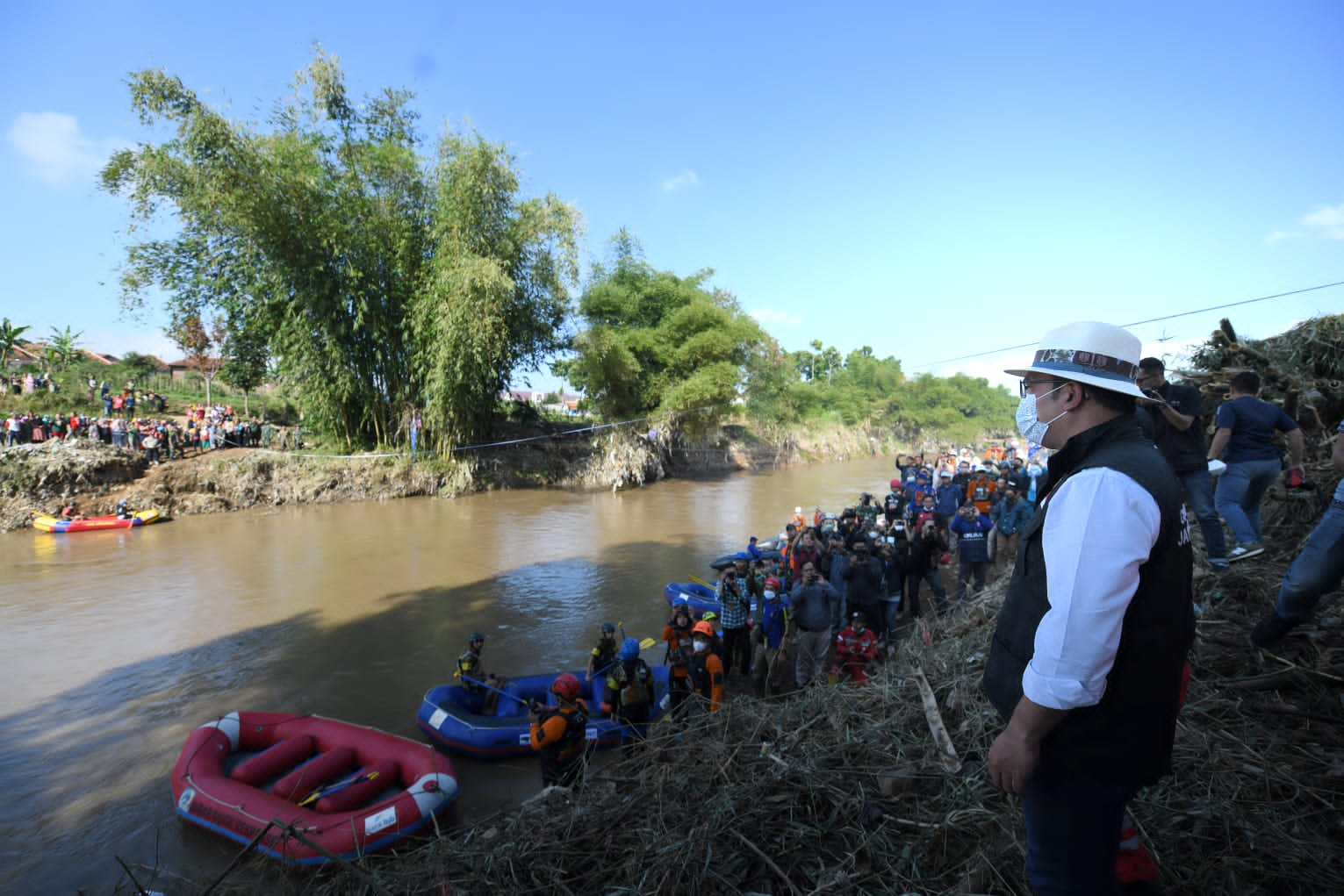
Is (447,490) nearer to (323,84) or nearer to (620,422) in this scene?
(620,422)

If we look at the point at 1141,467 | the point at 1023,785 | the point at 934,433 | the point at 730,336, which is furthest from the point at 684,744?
the point at 934,433

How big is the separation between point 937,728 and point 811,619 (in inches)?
152

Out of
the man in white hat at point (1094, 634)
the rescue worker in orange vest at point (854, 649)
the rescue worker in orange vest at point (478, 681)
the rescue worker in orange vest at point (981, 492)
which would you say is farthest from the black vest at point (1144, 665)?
the rescue worker in orange vest at point (981, 492)

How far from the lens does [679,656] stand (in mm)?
6520

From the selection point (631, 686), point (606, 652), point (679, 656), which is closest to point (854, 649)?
point (679, 656)

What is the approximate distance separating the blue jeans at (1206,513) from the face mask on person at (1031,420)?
3912 millimetres

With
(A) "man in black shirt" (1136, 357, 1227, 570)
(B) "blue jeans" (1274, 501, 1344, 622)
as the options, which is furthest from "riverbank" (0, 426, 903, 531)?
(B) "blue jeans" (1274, 501, 1344, 622)

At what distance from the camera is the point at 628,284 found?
28578 mm

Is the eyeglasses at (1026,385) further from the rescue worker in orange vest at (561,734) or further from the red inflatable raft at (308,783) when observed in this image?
the red inflatable raft at (308,783)

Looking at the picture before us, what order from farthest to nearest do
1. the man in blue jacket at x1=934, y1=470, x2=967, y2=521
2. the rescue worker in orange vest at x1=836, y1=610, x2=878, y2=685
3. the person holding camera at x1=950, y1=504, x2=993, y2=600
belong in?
the man in blue jacket at x1=934, y1=470, x2=967, y2=521 < the person holding camera at x1=950, y1=504, x2=993, y2=600 < the rescue worker in orange vest at x1=836, y1=610, x2=878, y2=685

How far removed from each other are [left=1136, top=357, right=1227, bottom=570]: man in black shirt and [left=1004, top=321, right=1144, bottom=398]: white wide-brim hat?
3.48m

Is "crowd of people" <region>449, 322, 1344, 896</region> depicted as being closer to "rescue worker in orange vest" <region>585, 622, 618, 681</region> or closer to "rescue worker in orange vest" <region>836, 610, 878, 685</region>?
"rescue worker in orange vest" <region>836, 610, 878, 685</region>

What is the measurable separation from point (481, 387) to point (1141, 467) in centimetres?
2218

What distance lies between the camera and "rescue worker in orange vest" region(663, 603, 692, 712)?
640 centimetres
